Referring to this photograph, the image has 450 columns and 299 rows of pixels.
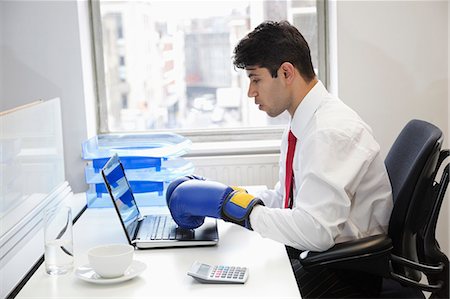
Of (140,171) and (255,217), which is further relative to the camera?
(140,171)

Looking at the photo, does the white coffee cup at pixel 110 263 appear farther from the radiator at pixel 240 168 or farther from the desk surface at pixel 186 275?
the radiator at pixel 240 168

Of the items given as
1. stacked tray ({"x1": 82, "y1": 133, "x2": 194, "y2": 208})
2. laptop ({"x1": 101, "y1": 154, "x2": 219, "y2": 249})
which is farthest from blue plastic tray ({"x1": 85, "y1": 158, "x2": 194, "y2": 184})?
laptop ({"x1": 101, "y1": 154, "x2": 219, "y2": 249})

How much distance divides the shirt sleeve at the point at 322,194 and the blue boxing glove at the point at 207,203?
0.04 meters

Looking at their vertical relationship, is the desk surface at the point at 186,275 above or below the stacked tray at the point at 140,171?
below

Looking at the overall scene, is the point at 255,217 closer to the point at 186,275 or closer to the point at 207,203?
the point at 207,203

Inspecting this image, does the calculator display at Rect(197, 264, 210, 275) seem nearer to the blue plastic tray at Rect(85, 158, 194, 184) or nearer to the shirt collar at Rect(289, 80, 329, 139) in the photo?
the shirt collar at Rect(289, 80, 329, 139)

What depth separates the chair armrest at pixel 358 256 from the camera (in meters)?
1.78

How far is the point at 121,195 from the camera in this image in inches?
78.4

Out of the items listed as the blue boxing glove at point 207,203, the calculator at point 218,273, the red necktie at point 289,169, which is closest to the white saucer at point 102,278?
the calculator at point 218,273

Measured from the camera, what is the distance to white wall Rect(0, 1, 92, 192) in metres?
2.93

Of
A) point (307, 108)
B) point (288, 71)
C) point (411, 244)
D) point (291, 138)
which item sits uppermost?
point (288, 71)

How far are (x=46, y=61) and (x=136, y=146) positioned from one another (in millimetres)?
645

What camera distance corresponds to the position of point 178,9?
10.6 feet

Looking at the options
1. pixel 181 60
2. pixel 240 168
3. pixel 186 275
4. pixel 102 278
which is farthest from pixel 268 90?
pixel 181 60
